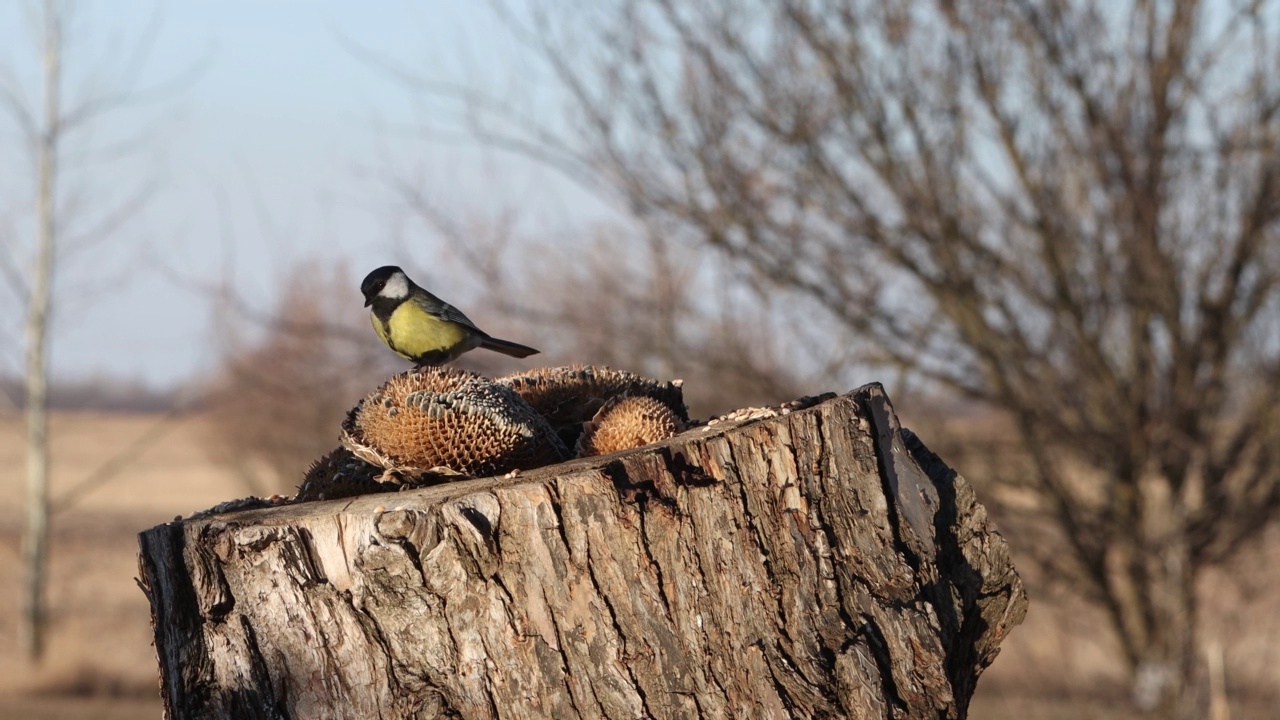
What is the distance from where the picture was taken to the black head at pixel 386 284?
11.9 ft

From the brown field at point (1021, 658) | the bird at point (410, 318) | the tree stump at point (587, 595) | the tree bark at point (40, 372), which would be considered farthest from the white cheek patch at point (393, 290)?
the tree bark at point (40, 372)

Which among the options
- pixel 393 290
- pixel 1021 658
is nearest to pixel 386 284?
pixel 393 290

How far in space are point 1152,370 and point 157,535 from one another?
6191 mm

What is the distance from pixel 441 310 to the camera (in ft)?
12.1

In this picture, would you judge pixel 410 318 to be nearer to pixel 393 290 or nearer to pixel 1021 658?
pixel 393 290

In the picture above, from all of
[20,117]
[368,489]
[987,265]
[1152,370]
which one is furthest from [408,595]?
[20,117]

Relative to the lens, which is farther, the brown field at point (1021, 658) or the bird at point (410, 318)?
the brown field at point (1021, 658)

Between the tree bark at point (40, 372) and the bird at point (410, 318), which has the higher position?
the tree bark at point (40, 372)

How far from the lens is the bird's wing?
3.66 m

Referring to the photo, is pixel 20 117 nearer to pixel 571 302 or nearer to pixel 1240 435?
pixel 571 302

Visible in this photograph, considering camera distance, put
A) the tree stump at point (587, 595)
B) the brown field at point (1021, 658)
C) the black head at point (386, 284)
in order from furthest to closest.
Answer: the brown field at point (1021, 658) < the black head at point (386, 284) < the tree stump at point (587, 595)

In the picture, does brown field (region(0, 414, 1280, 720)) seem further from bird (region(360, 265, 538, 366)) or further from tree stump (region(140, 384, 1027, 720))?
tree stump (region(140, 384, 1027, 720))

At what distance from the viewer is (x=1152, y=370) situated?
7230 mm

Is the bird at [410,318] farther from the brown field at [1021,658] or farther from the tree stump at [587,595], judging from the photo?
the brown field at [1021,658]
